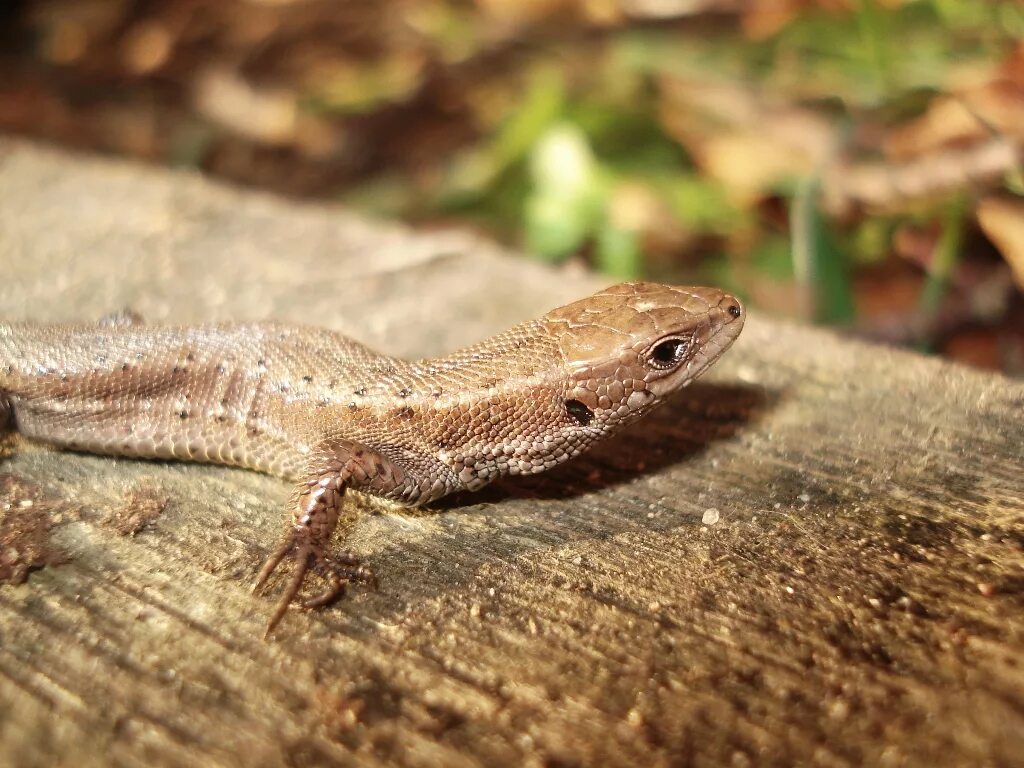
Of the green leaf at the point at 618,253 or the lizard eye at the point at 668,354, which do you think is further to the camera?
the green leaf at the point at 618,253

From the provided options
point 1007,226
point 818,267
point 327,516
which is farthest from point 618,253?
point 327,516

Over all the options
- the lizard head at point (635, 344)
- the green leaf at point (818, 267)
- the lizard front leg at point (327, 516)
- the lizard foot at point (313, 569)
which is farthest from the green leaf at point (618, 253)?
the lizard foot at point (313, 569)

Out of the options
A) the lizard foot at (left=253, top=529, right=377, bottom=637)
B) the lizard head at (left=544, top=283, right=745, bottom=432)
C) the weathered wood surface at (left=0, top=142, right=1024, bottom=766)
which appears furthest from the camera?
the lizard head at (left=544, top=283, right=745, bottom=432)

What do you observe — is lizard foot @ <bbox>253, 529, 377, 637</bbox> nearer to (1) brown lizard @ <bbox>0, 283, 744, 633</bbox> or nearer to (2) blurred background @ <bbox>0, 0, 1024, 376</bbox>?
(1) brown lizard @ <bbox>0, 283, 744, 633</bbox>

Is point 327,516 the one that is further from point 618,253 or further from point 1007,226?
point 1007,226

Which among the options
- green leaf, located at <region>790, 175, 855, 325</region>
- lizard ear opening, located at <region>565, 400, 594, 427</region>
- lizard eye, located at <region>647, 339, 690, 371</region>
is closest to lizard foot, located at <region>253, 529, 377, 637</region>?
lizard ear opening, located at <region>565, 400, 594, 427</region>

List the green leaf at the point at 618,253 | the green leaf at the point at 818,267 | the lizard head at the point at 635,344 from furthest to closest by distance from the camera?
the green leaf at the point at 618,253 → the green leaf at the point at 818,267 → the lizard head at the point at 635,344

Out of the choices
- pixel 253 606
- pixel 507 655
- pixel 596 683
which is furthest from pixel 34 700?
pixel 596 683

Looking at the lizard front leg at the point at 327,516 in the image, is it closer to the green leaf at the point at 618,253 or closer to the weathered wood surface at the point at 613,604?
the weathered wood surface at the point at 613,604
